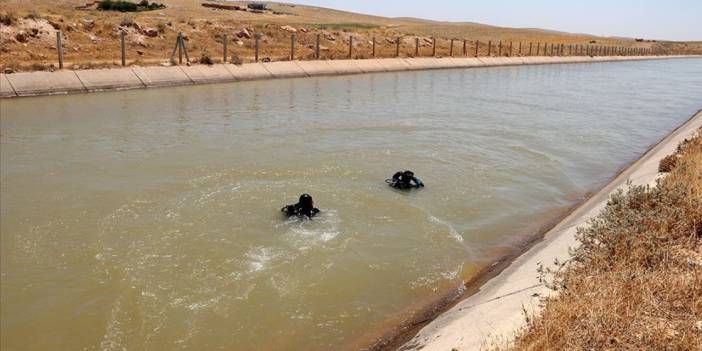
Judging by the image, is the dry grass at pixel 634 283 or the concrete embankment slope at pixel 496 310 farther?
the concrete embankment slope at pixel 496 310

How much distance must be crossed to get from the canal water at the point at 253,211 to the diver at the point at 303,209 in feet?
0.70

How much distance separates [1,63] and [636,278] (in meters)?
30.1

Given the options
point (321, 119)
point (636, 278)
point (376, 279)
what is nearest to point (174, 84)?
point (321, 119)

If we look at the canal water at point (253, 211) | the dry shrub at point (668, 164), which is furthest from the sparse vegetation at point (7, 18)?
the dry shrub at point (668, 164)

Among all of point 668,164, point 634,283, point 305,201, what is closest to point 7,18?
point 305,201

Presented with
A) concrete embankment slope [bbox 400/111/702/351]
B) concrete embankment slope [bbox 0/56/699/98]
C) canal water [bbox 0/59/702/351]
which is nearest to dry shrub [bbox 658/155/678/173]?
canal water [bbox 0/59/702/351]

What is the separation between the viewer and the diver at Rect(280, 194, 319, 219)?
987 cm

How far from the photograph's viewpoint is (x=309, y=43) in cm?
5194

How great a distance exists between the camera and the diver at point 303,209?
388 inches

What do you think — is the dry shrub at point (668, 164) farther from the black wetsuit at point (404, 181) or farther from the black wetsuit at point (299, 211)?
the black wetsuit at point (299, 211)

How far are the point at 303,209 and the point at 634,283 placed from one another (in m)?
5.94

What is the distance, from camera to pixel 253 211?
10500 millimetres

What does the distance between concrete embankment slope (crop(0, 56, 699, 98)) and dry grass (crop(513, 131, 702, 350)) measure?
78.4 ft

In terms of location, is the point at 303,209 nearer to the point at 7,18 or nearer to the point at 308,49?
the point at 7,18
